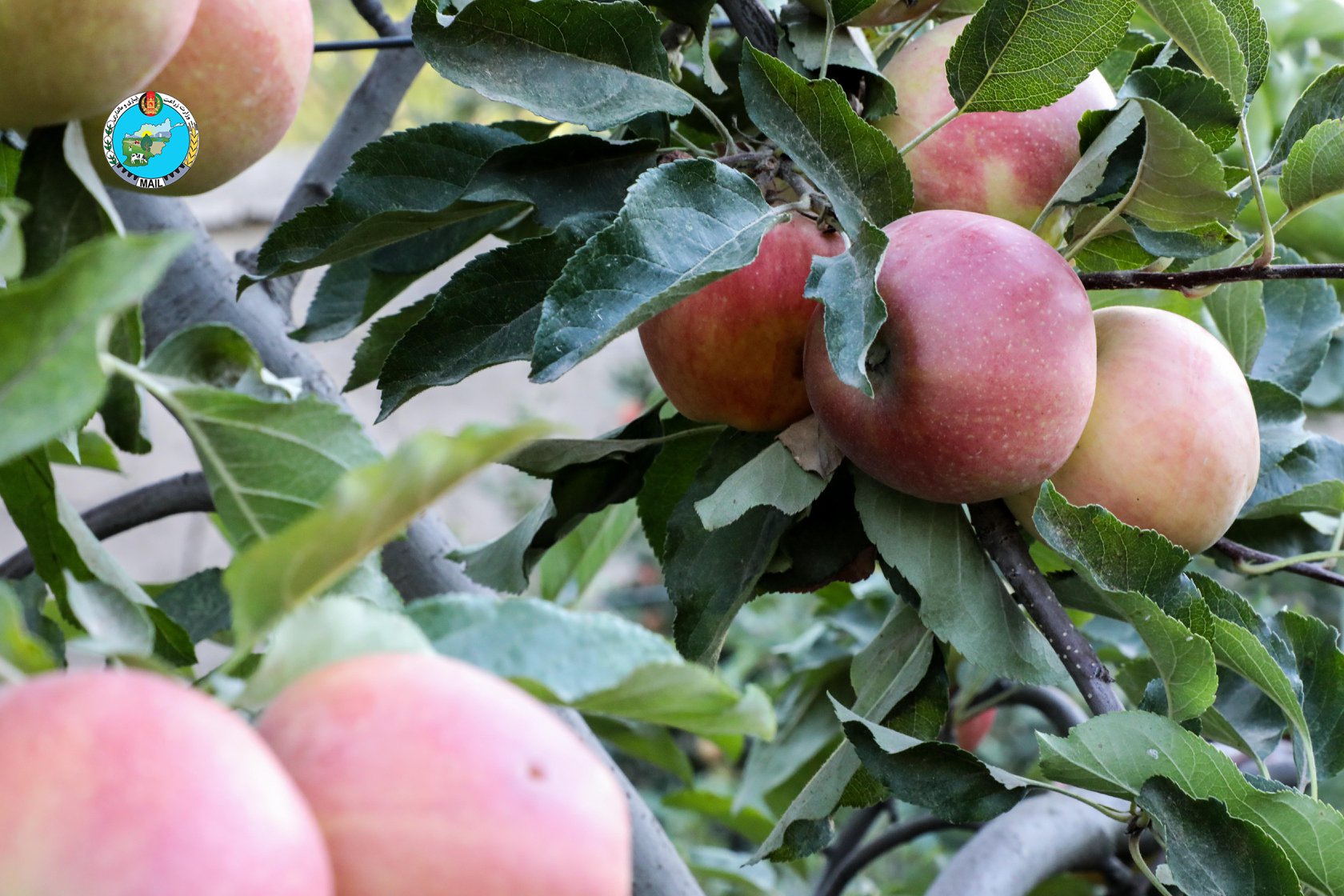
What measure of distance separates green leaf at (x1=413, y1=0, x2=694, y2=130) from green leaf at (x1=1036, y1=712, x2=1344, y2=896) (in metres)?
0.31

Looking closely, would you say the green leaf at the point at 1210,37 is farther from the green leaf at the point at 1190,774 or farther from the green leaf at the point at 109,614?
the green leaf at the point at 109,614

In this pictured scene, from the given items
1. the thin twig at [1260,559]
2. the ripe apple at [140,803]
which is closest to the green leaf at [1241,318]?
the thin twig at [1260,559]

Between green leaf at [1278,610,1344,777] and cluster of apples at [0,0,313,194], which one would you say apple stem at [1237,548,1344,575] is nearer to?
green leaf at [1278,610,1344,777]

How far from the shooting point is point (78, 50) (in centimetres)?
35

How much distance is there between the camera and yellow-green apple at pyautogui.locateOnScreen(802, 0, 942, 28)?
1.90ft

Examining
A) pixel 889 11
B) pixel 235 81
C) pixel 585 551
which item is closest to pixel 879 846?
pixel 585 551

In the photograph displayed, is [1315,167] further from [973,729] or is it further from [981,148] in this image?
→ [973,729]

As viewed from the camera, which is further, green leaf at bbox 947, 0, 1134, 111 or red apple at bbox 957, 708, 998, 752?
red apple at bbox 957, 708, 998, 752

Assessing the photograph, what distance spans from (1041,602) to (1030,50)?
0.23 meters

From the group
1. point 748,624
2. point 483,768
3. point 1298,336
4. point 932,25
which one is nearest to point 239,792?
point 483,768

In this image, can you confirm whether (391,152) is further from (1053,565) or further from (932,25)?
(1053,565)

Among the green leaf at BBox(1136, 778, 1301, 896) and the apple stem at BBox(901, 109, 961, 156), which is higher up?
the apple stem at BBox(901, 109, 961, 156)

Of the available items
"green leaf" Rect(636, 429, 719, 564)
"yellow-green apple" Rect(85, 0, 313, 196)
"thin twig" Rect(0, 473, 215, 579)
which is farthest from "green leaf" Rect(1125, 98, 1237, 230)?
"thin twig" Rect(0, 473, 215, 579)

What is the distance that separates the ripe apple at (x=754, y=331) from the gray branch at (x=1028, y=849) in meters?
0.36
